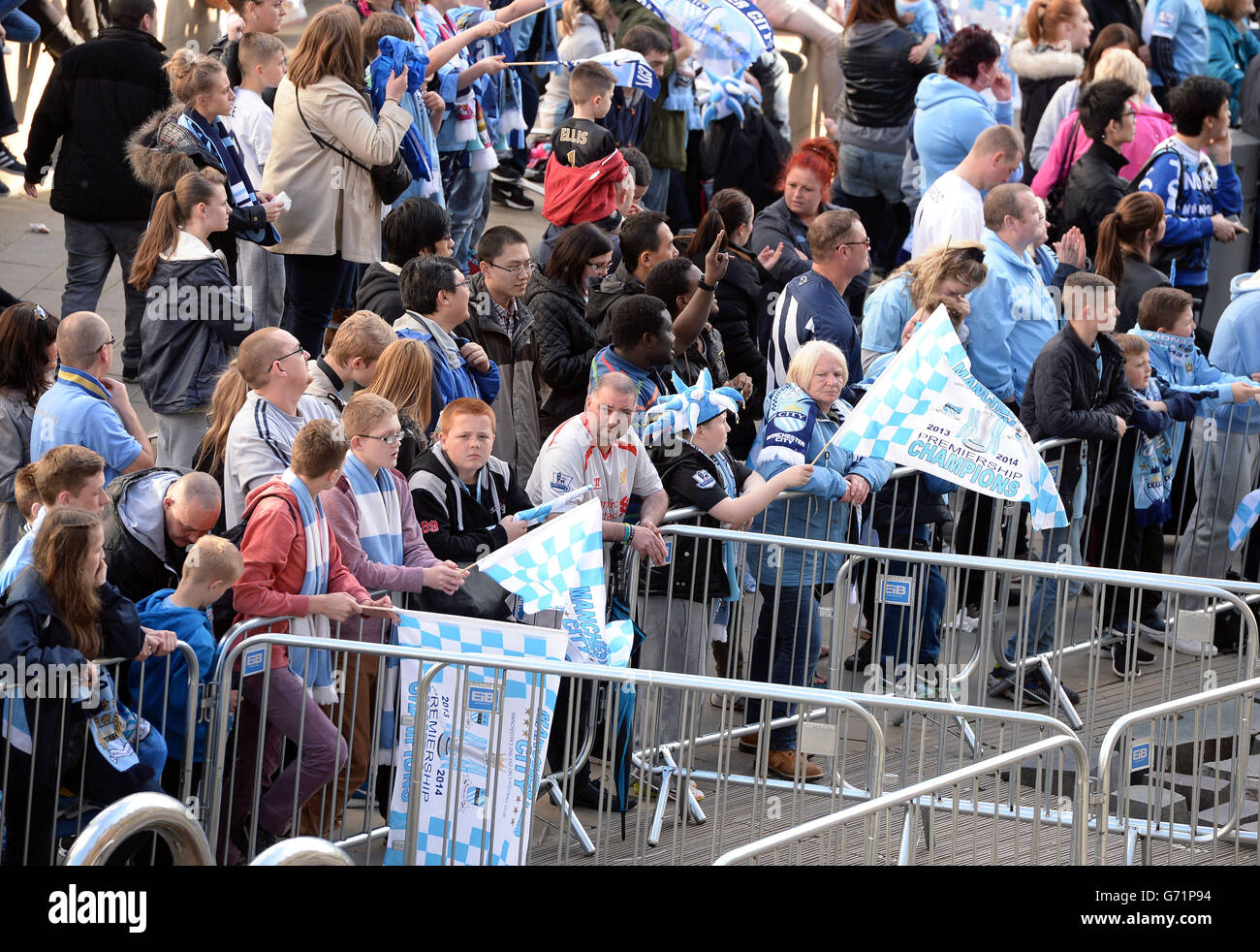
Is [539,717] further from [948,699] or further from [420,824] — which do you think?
[948,699]

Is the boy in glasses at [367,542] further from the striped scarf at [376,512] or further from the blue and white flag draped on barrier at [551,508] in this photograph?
the blue and white flag draped on barrier at [551,508]

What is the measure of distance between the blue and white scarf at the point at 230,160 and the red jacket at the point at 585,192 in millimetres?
1704

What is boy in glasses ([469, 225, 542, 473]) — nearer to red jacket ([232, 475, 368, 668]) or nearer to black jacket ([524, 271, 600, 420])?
black jacket ([524, 271, 600, 420])

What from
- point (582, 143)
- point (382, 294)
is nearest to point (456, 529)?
point (382, 294)

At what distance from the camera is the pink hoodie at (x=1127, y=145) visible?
1222cm

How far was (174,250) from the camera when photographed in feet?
25.5

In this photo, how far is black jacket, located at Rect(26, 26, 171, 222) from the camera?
371 inches

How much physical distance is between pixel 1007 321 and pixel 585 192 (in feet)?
7.88

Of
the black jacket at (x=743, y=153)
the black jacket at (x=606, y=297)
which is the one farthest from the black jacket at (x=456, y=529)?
the black jacket at (x=743, y=153)

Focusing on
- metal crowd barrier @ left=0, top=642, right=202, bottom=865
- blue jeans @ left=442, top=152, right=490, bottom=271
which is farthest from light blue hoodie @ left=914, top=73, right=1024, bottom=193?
metal crowd barrier @ left=0, top=642, right=202, bottom=865

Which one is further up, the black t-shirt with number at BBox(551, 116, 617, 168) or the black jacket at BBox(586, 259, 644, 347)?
the black t-shirt with number at BBox(551, 116, 617, 168)

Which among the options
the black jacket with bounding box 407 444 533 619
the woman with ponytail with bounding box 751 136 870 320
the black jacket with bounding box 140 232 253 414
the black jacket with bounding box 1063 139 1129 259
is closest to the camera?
the black jacket with bounding box 407 444 533 619

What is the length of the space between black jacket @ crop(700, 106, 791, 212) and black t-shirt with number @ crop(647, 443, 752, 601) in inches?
225

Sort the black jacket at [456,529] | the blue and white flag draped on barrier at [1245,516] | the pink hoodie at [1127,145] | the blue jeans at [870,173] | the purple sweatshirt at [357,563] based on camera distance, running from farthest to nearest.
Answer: the blue jeans at [870,173] → the pink hoodie at [1127,145] → the blue and white flag draped on barrier at [1245,516] → the black jacket at [456,529] → the purple sweatshirt at [357,563]
